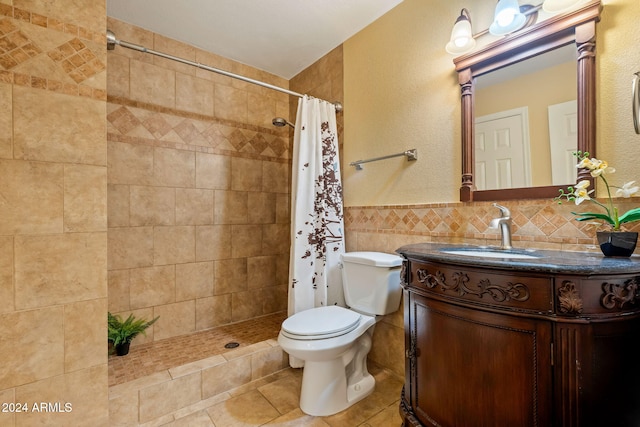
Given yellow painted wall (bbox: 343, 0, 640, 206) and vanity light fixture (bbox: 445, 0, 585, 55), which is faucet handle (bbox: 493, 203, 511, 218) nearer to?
yellow painted wall (bbox: 343, 0, 640, 206)

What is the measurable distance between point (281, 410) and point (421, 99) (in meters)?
1.93

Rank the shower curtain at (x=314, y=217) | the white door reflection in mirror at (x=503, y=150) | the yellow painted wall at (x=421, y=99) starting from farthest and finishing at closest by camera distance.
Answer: the shower curtain at (x=314, y=217) < the white door reflection in mirror at (x=503, y=150) < the yellow painted wall at (x=421, y=99)

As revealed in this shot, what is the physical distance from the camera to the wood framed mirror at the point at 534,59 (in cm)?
114

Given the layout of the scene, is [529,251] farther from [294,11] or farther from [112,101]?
[112,101]

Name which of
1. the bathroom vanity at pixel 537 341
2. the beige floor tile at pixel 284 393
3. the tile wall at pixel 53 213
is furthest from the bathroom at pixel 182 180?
the beige floor tile at pixel 284 393

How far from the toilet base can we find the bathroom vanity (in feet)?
2.04

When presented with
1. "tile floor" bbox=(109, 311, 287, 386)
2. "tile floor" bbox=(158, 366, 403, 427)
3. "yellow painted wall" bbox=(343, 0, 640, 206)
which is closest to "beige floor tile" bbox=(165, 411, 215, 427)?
"tile floor" bbox=(158, 366, 403, 427)

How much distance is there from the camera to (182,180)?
224cm

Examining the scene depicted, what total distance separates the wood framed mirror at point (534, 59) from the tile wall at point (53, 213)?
1789 millimetres

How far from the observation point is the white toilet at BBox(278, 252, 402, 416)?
1.45m

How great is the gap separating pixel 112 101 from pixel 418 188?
83.8 inches

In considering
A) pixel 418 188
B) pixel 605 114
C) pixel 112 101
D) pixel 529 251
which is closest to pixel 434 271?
pixel 529 251

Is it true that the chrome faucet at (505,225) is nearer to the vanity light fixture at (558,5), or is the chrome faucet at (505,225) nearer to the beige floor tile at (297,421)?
the vanity light fixture at (558,5)

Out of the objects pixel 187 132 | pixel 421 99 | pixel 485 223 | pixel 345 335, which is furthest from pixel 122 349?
pixel 421 99
